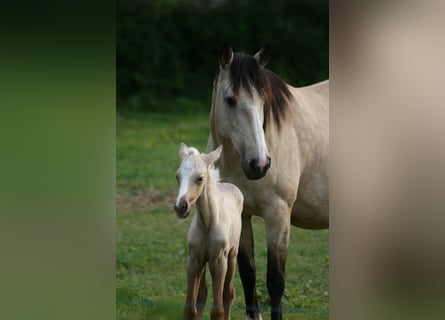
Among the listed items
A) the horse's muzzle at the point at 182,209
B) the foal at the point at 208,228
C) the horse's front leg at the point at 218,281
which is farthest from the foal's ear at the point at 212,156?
the horse's front leg at the point at 218,281

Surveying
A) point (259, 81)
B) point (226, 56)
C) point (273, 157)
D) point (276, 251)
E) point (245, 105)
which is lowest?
point (276, 251)

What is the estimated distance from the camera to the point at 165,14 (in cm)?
597

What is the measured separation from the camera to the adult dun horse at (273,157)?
18.9 feet

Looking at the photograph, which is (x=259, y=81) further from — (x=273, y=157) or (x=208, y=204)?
(x=208, y=204)

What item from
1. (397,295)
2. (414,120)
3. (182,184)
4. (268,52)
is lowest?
(397,295)

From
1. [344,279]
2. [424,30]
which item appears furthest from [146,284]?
[424,30]

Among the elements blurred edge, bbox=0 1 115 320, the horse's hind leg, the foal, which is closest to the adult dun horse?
the foal

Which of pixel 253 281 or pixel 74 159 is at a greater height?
pixel 74 159

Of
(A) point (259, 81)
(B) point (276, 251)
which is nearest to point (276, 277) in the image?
(B) point (276, 251)

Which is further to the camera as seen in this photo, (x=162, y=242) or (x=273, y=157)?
(x=162, y=242)

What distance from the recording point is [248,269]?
5871 millimetres

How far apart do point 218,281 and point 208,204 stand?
475 millimetres

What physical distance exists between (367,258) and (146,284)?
1352 millimetres

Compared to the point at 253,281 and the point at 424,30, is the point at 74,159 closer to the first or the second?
the point at 253,281
